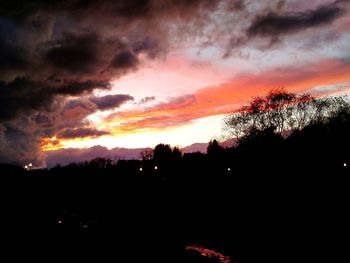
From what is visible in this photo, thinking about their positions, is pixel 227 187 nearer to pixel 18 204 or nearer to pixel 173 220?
pixel 173 220

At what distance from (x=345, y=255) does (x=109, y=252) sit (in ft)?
36.2

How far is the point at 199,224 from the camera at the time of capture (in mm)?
25375

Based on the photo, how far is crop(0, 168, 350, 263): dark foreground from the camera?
53.5ft

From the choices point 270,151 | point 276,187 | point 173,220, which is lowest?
point 173,220

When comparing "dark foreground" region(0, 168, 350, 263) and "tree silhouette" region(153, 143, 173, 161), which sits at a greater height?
"tree silhouette" region(153, 143, 173, 161)

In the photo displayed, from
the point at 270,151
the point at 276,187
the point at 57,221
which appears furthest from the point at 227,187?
the point at 57,221

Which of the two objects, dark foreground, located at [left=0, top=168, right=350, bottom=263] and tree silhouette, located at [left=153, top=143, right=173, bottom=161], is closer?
dark foreground, located at [left=0, top=168, right=350, bottom=263]

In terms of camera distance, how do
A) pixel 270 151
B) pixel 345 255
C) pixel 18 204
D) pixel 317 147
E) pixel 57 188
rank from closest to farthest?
pixel 345 255 < pixel 18 204 < pixel 317 147 < pixel 270 151 < pixel 57 188

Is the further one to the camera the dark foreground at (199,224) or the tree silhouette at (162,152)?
the tree silhouette at (162,152)

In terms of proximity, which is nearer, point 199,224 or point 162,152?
point 199,224

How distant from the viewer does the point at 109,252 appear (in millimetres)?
16047

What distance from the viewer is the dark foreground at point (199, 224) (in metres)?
16.3

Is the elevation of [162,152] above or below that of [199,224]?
above

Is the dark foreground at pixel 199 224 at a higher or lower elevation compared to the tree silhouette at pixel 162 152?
lower
